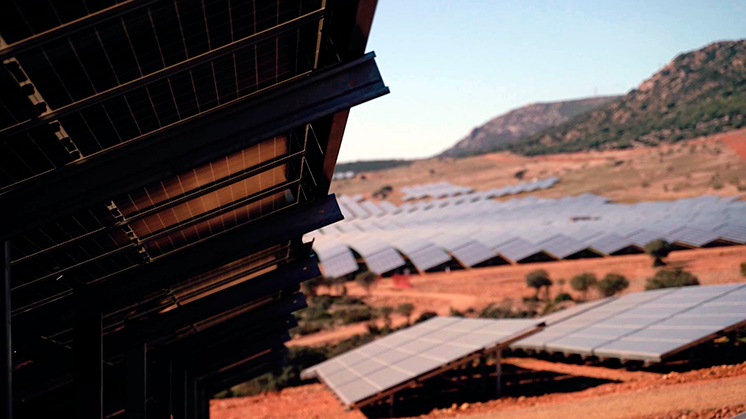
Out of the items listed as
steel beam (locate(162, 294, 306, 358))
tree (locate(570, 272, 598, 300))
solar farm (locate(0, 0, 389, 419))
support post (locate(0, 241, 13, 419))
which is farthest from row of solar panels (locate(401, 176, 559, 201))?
support post (locate(0, 241, 13, 419))

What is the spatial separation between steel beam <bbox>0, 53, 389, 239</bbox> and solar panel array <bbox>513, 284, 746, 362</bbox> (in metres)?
11.8

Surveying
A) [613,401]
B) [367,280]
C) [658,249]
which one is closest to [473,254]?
[367,280]

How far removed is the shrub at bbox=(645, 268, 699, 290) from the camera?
28.8 m

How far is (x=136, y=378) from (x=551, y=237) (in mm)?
37188

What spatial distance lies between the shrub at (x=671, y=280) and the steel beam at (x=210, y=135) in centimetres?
2815

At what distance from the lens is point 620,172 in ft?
291

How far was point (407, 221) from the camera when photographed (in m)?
70.1

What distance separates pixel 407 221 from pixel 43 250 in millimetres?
64645

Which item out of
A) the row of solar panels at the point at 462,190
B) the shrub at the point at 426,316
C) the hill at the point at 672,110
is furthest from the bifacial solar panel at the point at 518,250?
the hill at the point at 672,110

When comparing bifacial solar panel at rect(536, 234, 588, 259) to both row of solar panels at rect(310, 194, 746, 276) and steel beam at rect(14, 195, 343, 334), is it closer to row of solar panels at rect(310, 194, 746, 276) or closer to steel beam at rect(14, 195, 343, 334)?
row of solar panels at rect(310, 194, 746, 276)

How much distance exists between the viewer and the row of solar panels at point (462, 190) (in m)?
90.2

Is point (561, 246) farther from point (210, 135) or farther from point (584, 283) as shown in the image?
point (210, 135)

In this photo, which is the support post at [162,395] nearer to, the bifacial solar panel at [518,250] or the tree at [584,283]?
the tree at [584,283]

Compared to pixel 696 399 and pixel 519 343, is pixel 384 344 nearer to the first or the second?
pixel 519 343
